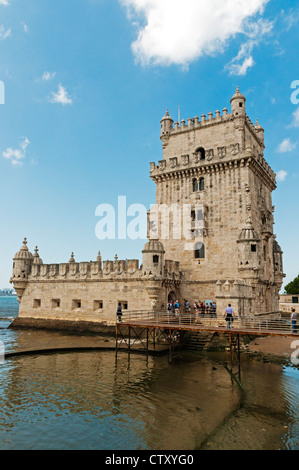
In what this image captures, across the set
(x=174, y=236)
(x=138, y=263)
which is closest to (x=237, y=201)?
(x=174, y=236)

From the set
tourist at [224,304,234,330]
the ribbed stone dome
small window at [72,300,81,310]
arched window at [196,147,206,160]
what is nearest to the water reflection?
tourist at [224,304,234,330]

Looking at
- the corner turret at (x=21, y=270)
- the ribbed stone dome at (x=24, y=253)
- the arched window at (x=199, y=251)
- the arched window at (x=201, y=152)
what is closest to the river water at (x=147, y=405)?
the arched window at (x=199, y=251)

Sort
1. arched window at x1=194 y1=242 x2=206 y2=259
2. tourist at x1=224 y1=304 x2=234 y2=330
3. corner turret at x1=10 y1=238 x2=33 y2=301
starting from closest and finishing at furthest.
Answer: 1. tourist at x1=224 y1=304 x2=234 y2=330
2. arched window at x1=194 y1=242 x2=206 y2=259
3. corner turret at x1=10 y1=238 x2=33 y2=301

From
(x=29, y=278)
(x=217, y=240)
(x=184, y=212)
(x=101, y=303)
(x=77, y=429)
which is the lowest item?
(x=77, y=429)

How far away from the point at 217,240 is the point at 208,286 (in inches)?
155

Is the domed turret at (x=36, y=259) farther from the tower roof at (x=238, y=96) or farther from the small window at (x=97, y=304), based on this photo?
the tower roof at (x=238, y=96)

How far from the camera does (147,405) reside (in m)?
12.9

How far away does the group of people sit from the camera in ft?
78.1

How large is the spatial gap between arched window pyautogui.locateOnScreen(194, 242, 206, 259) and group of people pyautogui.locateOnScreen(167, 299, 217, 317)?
12.5 ft

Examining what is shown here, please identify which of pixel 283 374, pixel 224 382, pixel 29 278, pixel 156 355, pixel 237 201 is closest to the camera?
pixel 224 382

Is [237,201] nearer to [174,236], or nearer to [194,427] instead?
[174,236]

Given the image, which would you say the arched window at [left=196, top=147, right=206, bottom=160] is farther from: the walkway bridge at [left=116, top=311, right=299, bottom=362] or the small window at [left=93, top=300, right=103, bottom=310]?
the small window at [left=93, top=300, right=103, bottom=310]

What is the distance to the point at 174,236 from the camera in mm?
29375

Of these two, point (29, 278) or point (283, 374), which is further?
point (29, 278)
